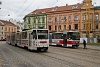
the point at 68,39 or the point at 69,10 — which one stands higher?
the point at 69,10

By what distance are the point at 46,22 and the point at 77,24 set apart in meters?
15.1

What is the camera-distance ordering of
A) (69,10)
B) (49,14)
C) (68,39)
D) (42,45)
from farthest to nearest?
1. (49,14)
2. (69,10)
3. (68,39)
4. (42,45)

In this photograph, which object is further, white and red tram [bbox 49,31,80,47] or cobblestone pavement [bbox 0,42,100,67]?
white and red tram [bbox 49,31,80,47]

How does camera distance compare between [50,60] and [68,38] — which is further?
[68,38]

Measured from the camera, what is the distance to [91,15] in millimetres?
75562

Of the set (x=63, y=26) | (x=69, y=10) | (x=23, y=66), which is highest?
(x=69, y=10)

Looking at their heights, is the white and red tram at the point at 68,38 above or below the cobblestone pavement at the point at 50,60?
above

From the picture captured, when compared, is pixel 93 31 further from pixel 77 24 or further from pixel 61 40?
pixel 61 40

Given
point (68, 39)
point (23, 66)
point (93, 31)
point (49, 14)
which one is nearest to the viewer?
point (23, 66)

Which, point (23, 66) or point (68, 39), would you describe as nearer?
point (23, 66)

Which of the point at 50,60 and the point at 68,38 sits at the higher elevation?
the point at 68,38

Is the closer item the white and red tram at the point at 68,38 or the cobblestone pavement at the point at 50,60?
the cobblestone pavement at the point at 50,60

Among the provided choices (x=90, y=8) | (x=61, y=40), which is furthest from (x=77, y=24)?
(x=61, y=40)

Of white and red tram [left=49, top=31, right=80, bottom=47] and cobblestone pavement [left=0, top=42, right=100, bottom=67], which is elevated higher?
white and red tram [left=49, top=31, right=80, bottom=47]
